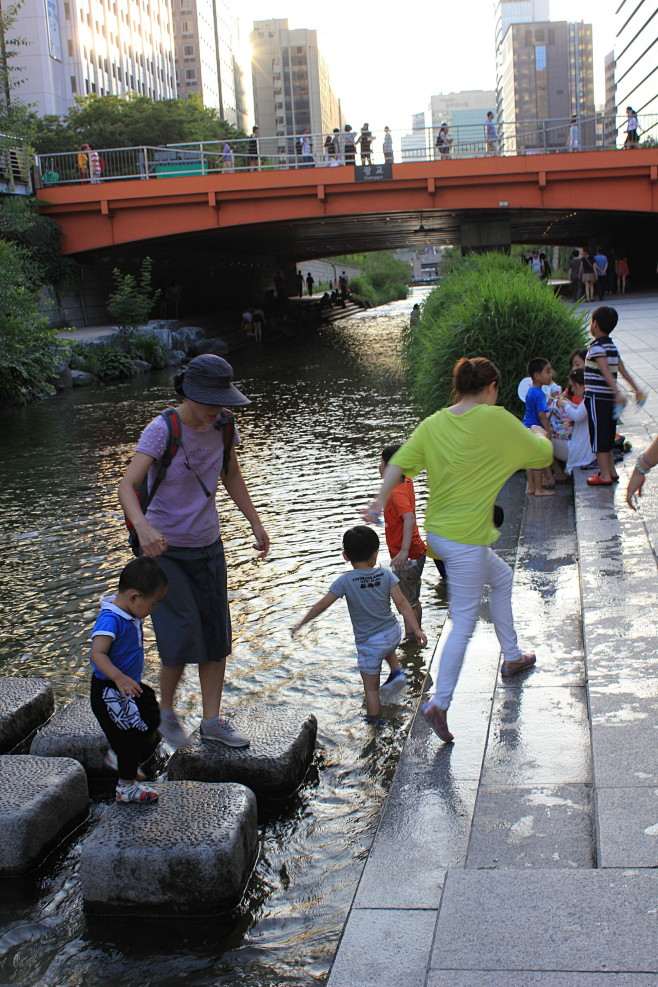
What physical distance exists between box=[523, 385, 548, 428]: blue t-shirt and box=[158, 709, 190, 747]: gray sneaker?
207 inches

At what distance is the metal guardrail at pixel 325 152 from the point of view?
32.5 metres

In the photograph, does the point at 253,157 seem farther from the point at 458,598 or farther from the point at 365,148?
the point at 458,598

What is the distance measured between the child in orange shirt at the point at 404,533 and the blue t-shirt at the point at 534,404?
318 cm

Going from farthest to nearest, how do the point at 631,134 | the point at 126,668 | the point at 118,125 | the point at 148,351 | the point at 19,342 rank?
the point at 118,125, the point at 631,134, the point at 148,351, the point at 19,342, the point at 126,668

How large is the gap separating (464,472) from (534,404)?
4864 mm

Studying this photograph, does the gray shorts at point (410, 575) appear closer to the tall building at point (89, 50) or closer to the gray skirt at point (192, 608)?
the gray skirt at point (192, 608)

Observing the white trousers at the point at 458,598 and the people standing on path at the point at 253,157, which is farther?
the people standing on path at the point at 253,157

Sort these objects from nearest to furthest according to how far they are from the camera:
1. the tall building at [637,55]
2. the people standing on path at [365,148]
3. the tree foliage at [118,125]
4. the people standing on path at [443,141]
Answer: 1. the people standing on path at [443,141]
2. the people standing on path at [365,148]
3. the tree foliage at [118,125]
4. the tall building at [637,55]

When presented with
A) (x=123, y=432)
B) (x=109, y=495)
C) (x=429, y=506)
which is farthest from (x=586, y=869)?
(x=123, y=432)

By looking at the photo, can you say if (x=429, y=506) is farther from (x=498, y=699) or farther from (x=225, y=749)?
(x=225, y=749)

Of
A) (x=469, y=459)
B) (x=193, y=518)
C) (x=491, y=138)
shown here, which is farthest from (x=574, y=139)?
(x=193, y=518)

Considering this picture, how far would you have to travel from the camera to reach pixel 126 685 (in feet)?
12.5

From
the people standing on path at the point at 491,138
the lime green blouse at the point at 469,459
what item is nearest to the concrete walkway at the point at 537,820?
the lime green blouse at the point at 469,459

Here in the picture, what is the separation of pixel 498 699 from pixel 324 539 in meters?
4.50
